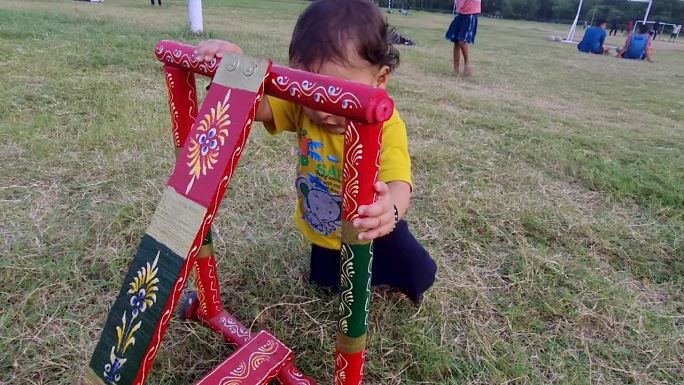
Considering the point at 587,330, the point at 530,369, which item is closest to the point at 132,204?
the point at 530,369

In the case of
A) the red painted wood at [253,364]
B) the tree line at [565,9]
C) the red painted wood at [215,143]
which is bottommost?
the red painted wood at [253,364]

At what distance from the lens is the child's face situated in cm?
119

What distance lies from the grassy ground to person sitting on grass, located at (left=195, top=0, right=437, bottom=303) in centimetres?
18

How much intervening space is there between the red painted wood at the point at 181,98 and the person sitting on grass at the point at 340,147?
112 millimetres

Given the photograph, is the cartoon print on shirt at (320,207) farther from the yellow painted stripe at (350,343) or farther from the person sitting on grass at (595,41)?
the person sitting on grass at (595,41)

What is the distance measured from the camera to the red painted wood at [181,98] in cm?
122

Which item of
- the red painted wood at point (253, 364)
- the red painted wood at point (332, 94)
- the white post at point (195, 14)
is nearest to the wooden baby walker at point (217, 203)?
the red painted wood at point (332, 94)

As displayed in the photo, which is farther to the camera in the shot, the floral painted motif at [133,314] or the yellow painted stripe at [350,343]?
the yellow painted stripe at [350,343]

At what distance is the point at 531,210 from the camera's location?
7.98 ft

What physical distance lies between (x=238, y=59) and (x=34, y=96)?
295 cm

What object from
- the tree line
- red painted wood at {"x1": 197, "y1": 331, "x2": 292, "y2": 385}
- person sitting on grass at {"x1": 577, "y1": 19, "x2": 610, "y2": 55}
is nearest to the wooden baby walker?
red painted wood at {"x1": 197, "y1": 331, "x2": 292, "y2": 385}

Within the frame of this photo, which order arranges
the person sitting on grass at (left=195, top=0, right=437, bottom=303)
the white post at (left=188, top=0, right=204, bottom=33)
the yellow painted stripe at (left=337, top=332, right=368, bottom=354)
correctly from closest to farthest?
1. the yellow painted stripe at (left=337, top=332, right=368, bottom=354)
2. the person sitting on grass at (left=195, top=0, right=437, bottom=303)
3. the white post at (left=188, top=0, right=204, bottom=33)

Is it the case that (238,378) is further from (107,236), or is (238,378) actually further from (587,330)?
(587,330)

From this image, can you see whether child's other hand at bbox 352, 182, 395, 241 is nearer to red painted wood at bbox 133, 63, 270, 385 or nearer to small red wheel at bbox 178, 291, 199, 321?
red painted wood at bbox 133, 63, 270, 385
